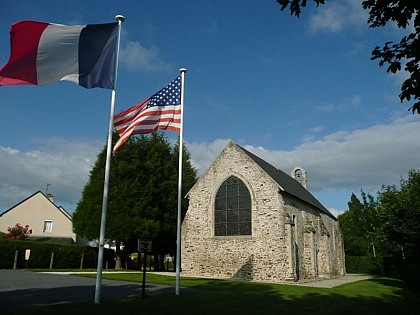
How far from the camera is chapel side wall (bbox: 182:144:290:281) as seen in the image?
25562mm

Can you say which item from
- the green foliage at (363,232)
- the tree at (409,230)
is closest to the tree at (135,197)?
the tree at (409,230)

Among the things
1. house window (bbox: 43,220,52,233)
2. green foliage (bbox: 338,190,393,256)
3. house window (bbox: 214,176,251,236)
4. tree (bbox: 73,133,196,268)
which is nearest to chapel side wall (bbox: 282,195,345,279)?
house window (bbox: 214,176,251,236)

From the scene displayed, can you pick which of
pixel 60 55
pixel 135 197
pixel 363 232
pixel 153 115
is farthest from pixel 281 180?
pixel 363 232

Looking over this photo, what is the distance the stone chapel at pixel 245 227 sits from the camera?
25625mm

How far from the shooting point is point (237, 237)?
27109 mm

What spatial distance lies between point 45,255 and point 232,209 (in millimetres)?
16596

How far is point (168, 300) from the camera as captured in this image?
452 inches

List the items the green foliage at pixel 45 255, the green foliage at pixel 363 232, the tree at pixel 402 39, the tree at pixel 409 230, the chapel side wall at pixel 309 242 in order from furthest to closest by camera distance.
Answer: the green foliage at pixel 363 232 → the green foliage at pixel 45 255 → the chapel side wall at pixel 309 242 → the tree at pixel 409 230 → the tree at pixel 402 39

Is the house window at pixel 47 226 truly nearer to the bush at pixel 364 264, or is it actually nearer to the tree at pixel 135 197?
the tree at pixel 135 197

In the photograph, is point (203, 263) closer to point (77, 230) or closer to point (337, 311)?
point (77, 230)

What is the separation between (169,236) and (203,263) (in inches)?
363

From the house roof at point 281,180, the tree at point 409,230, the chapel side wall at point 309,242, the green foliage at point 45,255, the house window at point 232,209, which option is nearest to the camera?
the tree at point 409,230

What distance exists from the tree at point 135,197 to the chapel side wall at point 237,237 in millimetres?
5545

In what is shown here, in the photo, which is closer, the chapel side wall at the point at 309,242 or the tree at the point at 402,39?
the tree at the point at 402,39
